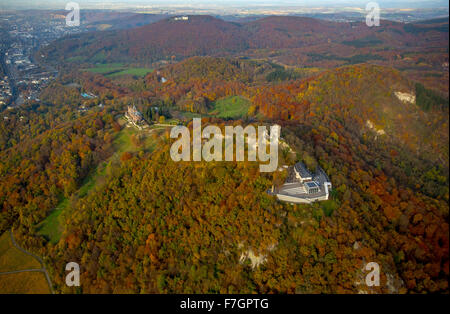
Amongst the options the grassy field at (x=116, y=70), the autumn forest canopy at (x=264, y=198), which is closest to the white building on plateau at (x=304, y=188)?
the autumn forest canopy at (x=264, y=198)

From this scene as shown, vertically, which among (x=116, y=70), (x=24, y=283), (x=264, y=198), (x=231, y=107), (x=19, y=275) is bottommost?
(x=24, y=283)

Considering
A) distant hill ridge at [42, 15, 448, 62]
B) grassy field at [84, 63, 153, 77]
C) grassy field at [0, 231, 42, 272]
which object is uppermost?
distant hill ridge at [42, 15, 448, 62]

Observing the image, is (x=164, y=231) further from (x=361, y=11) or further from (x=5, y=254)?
(x=361, y=11)

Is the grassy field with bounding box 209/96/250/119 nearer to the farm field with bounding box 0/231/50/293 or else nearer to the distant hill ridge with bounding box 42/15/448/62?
the farm field with bounding box 0/231/50/293

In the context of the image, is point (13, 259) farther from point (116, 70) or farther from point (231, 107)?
point (116, 70)

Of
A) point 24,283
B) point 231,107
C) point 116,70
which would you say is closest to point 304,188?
point 24,283

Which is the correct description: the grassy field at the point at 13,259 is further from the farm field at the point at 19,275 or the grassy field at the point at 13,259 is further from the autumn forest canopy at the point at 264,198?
the autumn forest canopy at the point at 264,198

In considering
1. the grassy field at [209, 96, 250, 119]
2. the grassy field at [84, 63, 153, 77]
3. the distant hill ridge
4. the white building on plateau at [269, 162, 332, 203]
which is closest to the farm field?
the white building on plateau at [269, 162, 332, 203]
